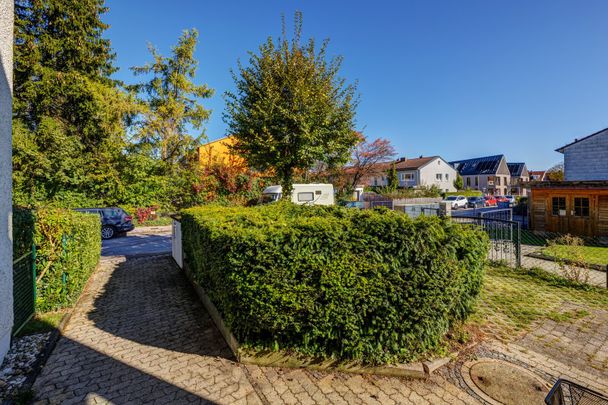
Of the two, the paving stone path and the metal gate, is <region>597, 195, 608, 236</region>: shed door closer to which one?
the metal gate

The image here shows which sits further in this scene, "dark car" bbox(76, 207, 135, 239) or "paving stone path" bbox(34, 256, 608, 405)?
"dark car" bbox(76, 207, 135, 239)

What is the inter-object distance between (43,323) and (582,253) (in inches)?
573

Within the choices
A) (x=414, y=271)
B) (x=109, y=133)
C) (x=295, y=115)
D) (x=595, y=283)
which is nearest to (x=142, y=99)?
(x=109, y=133)

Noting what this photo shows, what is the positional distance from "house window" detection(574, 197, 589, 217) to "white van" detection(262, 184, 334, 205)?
12.5 m

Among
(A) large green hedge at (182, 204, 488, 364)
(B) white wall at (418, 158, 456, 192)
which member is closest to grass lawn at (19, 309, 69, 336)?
(A) large green hedge at (182, 204, 488, 364)

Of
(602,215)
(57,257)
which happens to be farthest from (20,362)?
(602,215)

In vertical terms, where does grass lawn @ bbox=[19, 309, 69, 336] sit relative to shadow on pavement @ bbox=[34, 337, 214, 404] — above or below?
above

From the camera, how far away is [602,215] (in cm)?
1286

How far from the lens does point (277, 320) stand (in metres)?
3.81

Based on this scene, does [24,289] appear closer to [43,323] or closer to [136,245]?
[43,323]

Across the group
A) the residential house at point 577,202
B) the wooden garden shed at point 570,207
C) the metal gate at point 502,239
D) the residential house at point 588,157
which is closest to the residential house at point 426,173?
the residential house at point 588,157

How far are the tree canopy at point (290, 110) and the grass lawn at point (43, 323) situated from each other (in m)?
8.16

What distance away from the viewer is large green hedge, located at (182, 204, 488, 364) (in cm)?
378

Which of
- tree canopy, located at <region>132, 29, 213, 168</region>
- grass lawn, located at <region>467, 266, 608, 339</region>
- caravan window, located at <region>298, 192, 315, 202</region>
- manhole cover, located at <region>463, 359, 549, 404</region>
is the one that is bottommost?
manhole cover, located at <region>463, 359, 549, 404</region>
